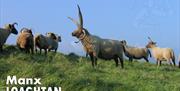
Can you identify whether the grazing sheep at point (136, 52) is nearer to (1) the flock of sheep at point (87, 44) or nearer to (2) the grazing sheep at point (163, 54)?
(2) the grazing sheep at point (163, 54)

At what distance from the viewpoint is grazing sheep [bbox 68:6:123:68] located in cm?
2085

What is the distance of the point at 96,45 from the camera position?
822 inches

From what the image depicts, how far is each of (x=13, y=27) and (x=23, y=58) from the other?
9299 mm

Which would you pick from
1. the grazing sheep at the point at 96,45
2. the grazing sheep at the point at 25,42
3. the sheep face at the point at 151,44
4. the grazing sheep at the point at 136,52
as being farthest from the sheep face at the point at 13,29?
the sheep face at the point at 151,44

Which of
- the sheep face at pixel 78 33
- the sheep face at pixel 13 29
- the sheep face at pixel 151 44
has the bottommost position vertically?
the sheep face at pixel 151 44

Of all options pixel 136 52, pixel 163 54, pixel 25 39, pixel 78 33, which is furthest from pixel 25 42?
pixel 136 52

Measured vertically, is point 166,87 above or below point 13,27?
below

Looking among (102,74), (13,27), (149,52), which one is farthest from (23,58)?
(149,52)

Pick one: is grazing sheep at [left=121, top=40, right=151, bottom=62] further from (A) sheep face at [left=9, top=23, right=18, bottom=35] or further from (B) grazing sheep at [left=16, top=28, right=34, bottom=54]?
(B) grazing sheep at [left=16, top=28, right=34, bottom=54]

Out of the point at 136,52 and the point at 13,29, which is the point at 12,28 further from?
the point at 136,52

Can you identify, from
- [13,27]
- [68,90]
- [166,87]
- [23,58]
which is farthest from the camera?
[13,27]

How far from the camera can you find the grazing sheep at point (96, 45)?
20.9 metres

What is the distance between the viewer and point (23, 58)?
18.0 metres

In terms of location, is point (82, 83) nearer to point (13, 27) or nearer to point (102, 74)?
point (102, 74)
